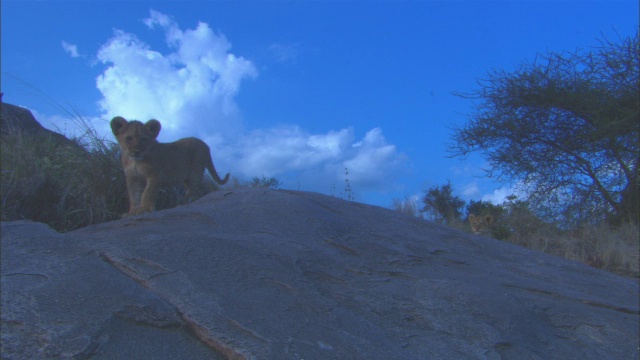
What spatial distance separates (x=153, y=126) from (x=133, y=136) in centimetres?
30

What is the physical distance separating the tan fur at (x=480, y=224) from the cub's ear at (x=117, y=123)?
6268 mm

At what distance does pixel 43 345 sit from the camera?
2432 mm

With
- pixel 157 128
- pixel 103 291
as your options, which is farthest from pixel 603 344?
pixel 157 128

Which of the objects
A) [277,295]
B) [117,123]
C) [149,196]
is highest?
[117,123]

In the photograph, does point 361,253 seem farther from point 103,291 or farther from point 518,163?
point 518,163

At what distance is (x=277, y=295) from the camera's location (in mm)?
3162

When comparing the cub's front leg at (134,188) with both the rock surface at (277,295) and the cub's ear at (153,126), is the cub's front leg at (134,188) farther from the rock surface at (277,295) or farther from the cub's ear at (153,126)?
the rock surface at (277,295)

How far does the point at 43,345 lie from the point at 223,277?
1030mm

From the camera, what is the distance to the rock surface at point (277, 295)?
8.67 feet

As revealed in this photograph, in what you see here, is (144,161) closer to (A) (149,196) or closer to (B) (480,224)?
(A) (149,196)

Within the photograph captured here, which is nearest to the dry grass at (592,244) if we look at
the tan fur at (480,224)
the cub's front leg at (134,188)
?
the tan fur at (480,224)

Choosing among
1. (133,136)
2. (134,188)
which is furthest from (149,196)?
(133,136)

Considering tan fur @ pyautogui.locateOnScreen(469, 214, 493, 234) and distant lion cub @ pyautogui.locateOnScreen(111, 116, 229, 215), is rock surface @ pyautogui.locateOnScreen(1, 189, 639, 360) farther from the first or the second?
tan fur @ pyautogui.locateOnScreen(469, 214, 493, 234)

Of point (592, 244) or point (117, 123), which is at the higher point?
point (117, 123)
